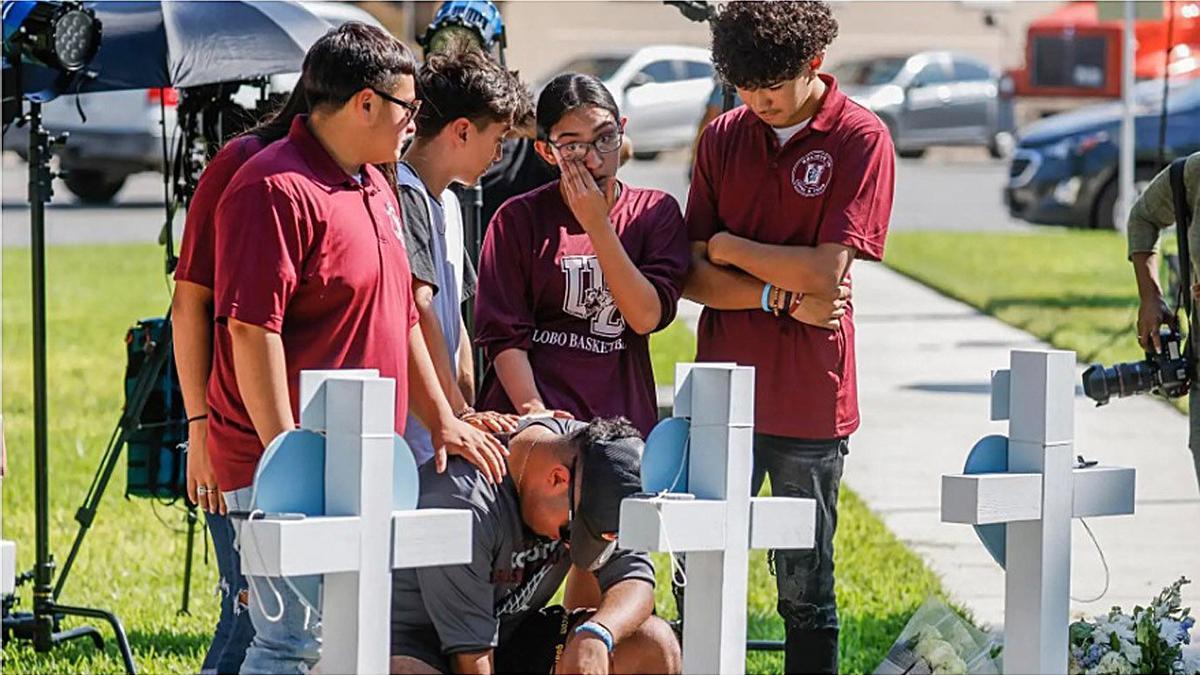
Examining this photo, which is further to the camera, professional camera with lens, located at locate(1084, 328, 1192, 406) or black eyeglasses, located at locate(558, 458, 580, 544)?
professional camera with lens, located at locate(1084, 328, 1192, 406)

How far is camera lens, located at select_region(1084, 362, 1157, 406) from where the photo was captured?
15.8 ft

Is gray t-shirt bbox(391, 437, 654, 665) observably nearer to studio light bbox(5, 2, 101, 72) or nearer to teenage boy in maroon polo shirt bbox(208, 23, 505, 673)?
teenage boy in maroon polo shirt bbox(208, 23, 505, 673)

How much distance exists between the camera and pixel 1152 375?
4.80 metres

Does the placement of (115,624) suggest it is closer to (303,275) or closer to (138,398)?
(138,398)

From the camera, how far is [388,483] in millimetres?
2814

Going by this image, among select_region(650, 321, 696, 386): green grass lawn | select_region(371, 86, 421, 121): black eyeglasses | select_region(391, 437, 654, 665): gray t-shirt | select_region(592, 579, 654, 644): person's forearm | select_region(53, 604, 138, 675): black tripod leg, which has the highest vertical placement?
select_region(371, 86, 421, 121): black eyeglasses

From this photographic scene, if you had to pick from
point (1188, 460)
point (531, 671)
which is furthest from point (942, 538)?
point (531, 671)

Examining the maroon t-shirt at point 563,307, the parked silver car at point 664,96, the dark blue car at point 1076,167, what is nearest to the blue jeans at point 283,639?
the maroon t-shirt at point 563,307

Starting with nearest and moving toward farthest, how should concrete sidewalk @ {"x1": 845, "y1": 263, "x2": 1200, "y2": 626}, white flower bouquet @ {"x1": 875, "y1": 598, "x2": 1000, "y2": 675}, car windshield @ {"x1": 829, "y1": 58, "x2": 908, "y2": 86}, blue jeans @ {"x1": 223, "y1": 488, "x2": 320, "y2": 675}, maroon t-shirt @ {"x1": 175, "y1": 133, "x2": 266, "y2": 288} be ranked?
white flower bouquet @ {"x1": 875, "y1": 598, "x2": 1000, "y2": 675}, blue jeans @ {"x1": 223, "y1": 488, "x2": 320, "y2": 675}, maroon t-shirt @ {"x1": 175, "y1": 133, "x2": 266, "y2": 288}, concrete sidewalk @ {"x1": 845, "y1": 263, "x2": 1200, "y2": 626}, car windshield @ {"x1": 829, "y1": 58, "x2": 908, "y2": 86}

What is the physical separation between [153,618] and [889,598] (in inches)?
94.4

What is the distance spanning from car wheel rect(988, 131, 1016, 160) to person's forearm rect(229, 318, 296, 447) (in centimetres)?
2575

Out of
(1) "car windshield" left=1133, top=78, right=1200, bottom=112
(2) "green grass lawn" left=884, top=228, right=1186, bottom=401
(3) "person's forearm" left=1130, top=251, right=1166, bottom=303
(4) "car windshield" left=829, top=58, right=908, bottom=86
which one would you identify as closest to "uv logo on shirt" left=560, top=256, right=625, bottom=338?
(3) "person's forearm" left=1130, top=251, right=1166, bottom=303

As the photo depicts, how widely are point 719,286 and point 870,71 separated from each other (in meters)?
24.0

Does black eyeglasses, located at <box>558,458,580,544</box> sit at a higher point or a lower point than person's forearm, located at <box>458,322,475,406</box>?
lower
